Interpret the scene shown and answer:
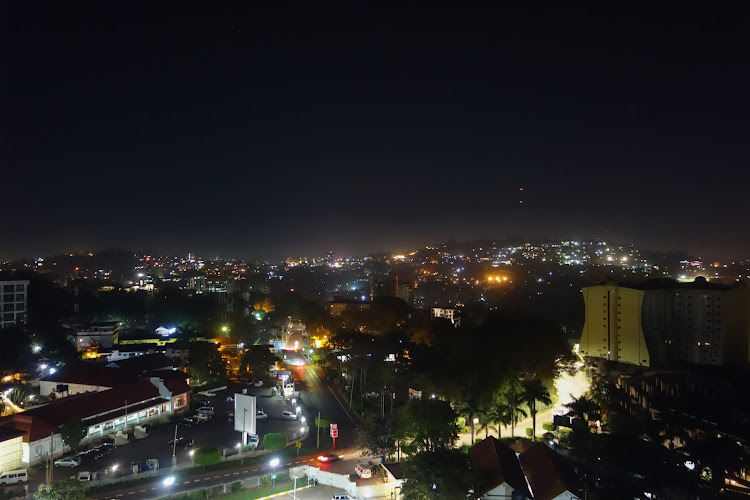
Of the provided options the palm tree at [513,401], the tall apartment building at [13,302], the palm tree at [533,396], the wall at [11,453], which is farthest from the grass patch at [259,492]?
the tall apartment building at [13,302]

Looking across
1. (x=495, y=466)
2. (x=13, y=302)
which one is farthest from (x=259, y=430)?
(x=13, y=302)

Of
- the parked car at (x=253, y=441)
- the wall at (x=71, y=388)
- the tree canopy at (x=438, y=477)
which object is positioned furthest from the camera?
the wall at (x=71, y=388)

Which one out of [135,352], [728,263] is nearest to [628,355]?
[135,352]

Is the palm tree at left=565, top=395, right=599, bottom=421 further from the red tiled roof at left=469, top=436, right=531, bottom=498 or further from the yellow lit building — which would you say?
the yellow lit building

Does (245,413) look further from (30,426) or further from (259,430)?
(30,426)

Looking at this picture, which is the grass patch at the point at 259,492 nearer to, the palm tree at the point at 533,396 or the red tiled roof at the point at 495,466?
the red tiled roof at the point at 495,466

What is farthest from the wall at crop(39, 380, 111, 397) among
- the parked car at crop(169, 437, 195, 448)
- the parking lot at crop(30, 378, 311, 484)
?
the parked car at crop(169, 437, 195, 448)

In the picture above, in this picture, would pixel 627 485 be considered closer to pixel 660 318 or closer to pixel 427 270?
pixel 660 318
